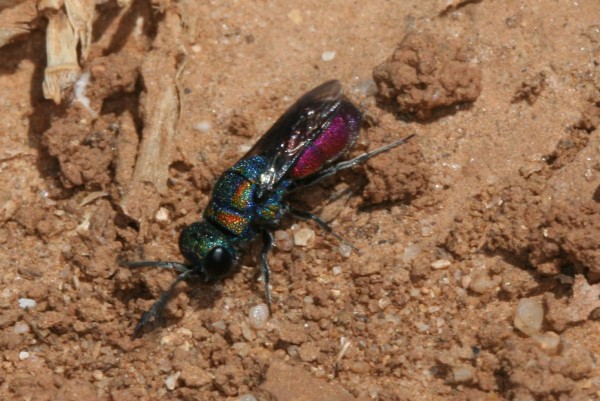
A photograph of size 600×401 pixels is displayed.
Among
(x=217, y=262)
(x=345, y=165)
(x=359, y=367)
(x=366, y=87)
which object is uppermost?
(x=366, y=87)

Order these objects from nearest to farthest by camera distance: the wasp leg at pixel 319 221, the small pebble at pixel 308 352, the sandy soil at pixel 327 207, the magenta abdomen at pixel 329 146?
the sandy soil at pixel 327 207
the small pebble at pixel 308 352
the wasp leg at pixel 319 221
the magenta abdomen at pixel 329 146

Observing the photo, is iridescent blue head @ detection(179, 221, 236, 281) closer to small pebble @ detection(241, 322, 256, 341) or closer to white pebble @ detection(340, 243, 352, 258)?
small pebble @ detection(241, 322, 256, 341)

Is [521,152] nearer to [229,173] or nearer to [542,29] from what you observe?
[542,29]

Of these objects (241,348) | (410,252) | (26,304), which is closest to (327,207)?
(410,252)

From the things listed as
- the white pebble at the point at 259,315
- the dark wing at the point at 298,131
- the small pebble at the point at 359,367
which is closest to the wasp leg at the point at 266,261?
the white pebble at the point at 259,315

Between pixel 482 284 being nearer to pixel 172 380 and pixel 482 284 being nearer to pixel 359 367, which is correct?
pixel 359 367

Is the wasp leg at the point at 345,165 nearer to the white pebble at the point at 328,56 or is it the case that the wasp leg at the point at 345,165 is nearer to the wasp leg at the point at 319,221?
the wasp leg at the point at 319,221
